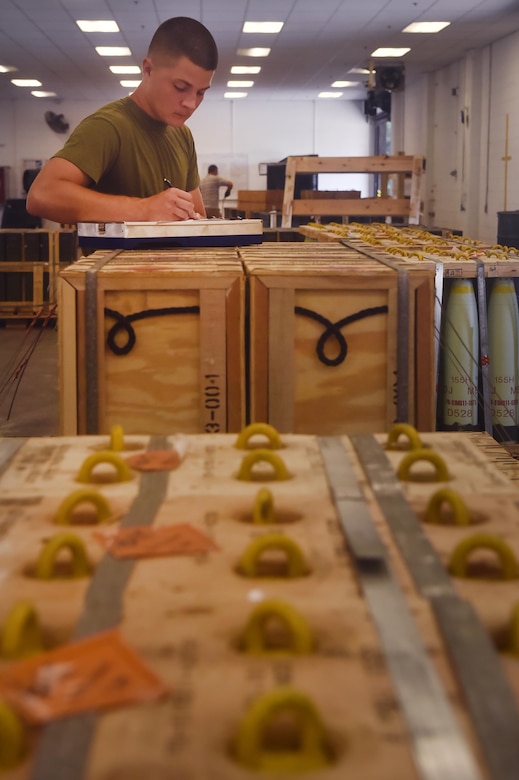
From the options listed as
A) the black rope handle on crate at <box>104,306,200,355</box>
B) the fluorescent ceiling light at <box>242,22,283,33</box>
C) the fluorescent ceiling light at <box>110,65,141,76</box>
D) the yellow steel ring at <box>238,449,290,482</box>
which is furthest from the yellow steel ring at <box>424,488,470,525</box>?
the fluorescent ceiling light at <box>110,65,141,76</box>

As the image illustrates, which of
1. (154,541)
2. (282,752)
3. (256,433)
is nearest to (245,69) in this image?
(256,433)

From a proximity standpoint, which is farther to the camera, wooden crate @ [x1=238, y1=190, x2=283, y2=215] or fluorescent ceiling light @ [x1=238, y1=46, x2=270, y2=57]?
fluorescent ceiling light @ [x1=238, y1=46, x2=270, y2=57]

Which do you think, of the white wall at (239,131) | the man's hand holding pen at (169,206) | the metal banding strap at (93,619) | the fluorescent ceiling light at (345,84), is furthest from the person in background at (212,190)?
the metal banding strap at (93,619)

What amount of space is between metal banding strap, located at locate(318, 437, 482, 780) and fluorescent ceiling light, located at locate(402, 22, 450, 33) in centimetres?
1400

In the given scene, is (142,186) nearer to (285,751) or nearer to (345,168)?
(285,751)

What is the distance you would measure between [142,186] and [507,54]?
12119 millimetres

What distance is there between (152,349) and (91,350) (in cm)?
18

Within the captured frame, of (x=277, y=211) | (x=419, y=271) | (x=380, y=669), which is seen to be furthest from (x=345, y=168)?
(x=380, y=669)

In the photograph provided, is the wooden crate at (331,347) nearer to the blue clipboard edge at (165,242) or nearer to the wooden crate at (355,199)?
the blue clipboard edge at (165,242)

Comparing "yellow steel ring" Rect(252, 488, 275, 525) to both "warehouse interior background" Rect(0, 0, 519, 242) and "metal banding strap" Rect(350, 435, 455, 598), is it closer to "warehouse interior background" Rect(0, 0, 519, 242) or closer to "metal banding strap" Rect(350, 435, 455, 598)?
"metal banding strap" Rect(350, 435, 455, 598)

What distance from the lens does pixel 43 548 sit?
1383 millimetres

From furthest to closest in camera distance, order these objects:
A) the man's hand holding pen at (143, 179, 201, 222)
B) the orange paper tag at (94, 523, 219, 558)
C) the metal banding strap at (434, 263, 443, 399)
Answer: the metal banding strap at (434, 263, 443, 399) → the man's hand holding pen at (143, 179, 201, 222) → the orange paper tag at (94, 523, 219, 558)

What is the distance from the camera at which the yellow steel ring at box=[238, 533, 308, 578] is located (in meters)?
1.36

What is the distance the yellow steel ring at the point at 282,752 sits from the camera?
3.06ft
